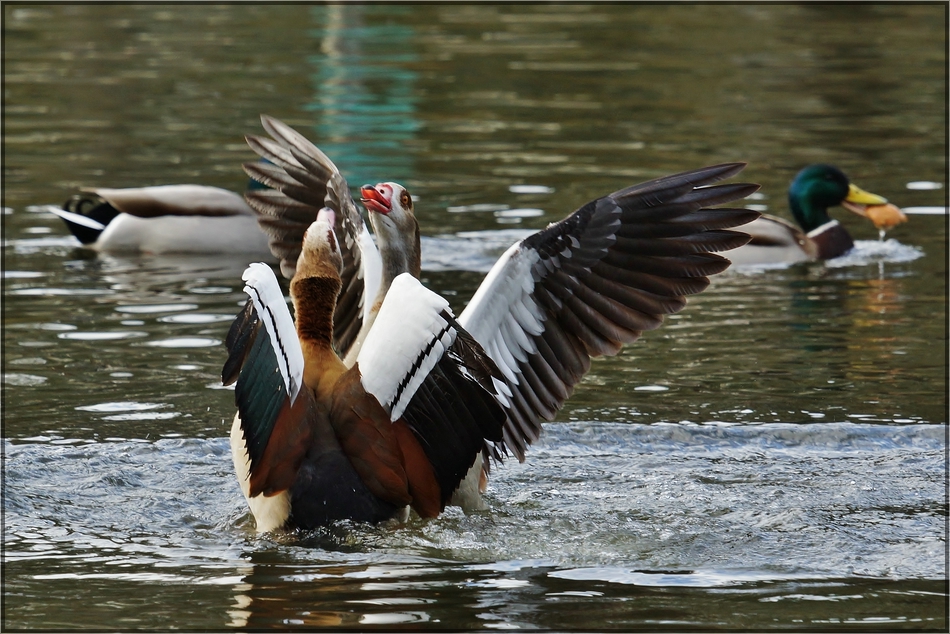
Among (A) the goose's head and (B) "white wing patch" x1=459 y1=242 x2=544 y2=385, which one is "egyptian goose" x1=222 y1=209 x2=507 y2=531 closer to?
(B) "white wing patch" x1=459 y1=242 x2=544 y2=385

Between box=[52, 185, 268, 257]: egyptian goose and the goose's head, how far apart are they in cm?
552

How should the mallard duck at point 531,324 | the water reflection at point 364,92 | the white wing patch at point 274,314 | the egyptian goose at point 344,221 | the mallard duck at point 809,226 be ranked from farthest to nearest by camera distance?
the water reflection at point 364,92
the mallard duck at point 809,226
the egyptian goose at point 344,221
the mallard duck at point 531,324
the white wing patch at point 274,314

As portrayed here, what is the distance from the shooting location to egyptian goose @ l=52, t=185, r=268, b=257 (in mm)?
12930

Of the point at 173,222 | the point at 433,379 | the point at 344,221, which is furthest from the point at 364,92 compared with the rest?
the point at 433,379

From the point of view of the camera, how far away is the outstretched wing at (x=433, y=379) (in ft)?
19.2

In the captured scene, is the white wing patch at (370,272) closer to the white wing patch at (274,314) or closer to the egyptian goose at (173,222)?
the white wing patch at (274,314)

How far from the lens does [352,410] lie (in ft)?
20.5

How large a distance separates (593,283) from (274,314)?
6.34 ft

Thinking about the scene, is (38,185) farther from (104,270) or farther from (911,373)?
(911,373)

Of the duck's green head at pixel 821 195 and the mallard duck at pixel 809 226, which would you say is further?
the duck's green head at pixel 821 195

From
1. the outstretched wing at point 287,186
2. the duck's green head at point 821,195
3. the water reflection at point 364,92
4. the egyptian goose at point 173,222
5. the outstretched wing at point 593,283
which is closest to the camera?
the outstretched wing at point 593,283

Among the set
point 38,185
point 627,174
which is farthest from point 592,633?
point 38,185

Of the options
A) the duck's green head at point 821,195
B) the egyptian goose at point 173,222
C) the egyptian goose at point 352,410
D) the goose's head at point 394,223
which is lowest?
the egyptian goose at point 173,222

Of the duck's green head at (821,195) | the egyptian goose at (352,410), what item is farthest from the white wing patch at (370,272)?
the duck's green head at (821,195)
